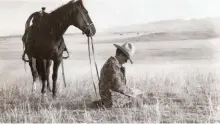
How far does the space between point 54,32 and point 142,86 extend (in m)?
0.65

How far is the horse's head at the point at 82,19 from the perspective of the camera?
3.06 meters

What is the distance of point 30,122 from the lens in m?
3.04

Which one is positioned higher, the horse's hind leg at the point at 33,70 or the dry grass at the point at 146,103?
the horse's hind leg at the point at 33,70

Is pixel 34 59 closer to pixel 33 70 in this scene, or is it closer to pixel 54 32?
pixel 33 70

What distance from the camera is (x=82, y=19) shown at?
121 inches

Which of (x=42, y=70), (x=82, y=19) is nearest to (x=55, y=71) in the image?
(x=42, y=70)

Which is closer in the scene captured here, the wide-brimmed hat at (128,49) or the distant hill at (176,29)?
the wide-brimmed hat at (128,49)

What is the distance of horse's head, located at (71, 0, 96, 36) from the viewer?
3057 millimetres

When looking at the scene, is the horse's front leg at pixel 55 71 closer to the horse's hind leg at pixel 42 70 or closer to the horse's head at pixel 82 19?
the horse's hind leg at pixel 42 70

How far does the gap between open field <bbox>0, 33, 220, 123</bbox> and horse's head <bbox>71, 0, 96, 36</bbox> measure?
0.07 metres

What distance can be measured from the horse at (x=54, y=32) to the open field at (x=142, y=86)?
0.07 m

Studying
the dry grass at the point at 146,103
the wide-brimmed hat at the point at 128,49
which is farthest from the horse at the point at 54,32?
the wide-brimmed hat at the point at 128,49

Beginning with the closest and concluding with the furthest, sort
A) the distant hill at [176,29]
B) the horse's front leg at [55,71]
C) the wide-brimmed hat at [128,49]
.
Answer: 1. the wide-brimmed hat at [128,49]
2. the distant hill at [176,29]
3. the horse's front leg at [55,71]

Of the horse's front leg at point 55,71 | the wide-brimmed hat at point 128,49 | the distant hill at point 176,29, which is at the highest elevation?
the distant hill at point 176,29
